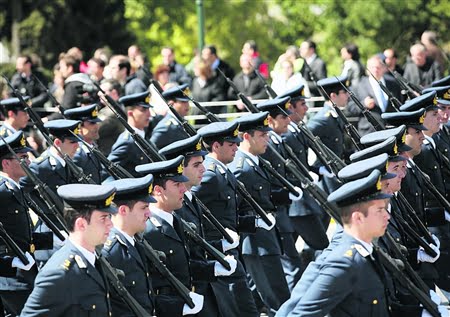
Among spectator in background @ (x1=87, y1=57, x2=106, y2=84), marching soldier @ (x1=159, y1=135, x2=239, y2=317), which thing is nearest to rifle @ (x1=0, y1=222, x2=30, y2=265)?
marching soldier @ (x1=159, y1=135, x2=239, y2=317)

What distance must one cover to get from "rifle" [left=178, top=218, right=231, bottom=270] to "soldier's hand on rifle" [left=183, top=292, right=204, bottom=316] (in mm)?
684

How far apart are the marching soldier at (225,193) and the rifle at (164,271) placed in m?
1.66

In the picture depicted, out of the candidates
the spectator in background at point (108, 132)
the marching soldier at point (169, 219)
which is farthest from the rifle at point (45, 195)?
the spectator in background at point (108, 132)

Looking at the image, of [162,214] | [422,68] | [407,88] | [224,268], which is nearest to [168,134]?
[407,88]

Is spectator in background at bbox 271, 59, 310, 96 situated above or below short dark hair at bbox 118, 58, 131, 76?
below

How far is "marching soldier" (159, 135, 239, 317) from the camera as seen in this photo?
9422 millimetres

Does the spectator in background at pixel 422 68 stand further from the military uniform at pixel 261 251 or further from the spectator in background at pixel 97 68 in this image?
the military uniform at pixel 261 251

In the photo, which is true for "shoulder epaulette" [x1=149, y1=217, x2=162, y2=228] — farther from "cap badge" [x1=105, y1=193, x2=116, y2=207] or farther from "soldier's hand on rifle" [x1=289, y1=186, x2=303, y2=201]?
"soldier's hand on rifle" [x1=289, y1=186, x2=303, y2=201]

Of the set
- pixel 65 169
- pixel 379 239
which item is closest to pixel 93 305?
pixel 379 239

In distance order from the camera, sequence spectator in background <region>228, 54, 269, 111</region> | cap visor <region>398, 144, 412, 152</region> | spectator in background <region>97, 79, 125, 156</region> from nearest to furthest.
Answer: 1. cap visor <region>398, 144, 412, 152</region>
2. spectator in background <region>97, 79, 125, 156</region>
3. spectator in background <region>228, 54, 269, 111</region>

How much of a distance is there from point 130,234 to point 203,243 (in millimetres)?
1202

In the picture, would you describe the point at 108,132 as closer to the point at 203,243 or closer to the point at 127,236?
the point at 203,243

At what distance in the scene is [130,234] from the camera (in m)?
8.20

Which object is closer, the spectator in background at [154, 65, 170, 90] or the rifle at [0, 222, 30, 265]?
the rifle at [0, 222, 30, 265]
